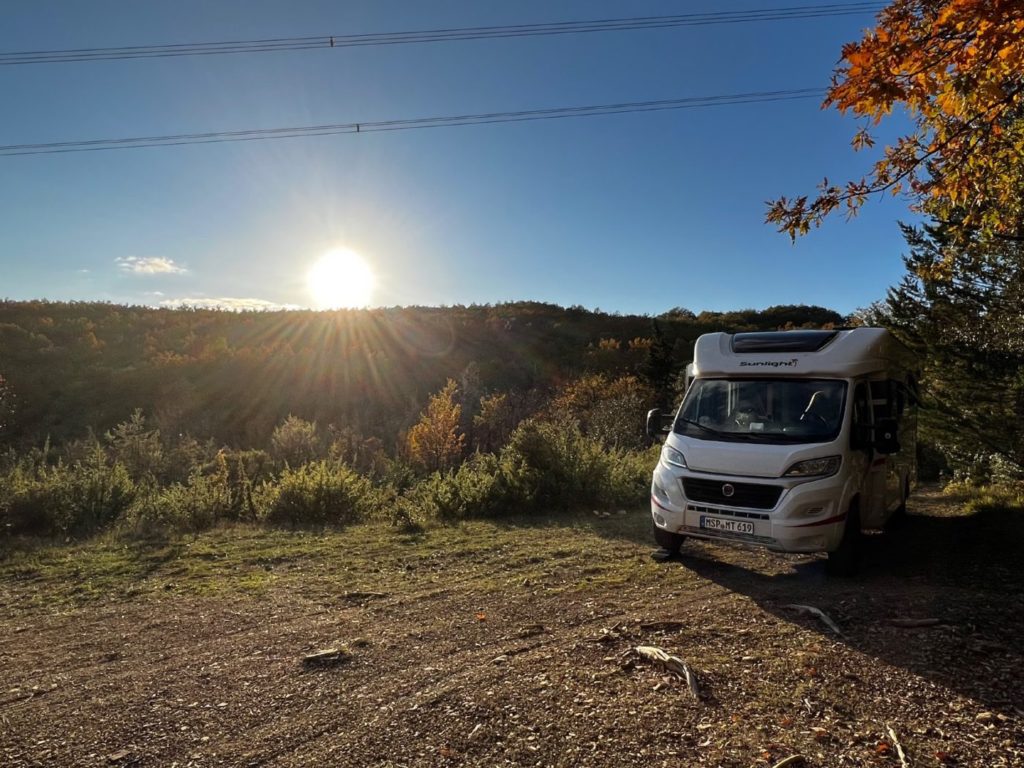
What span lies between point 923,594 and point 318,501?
26.7ft

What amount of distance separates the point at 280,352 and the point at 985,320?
35294 millimetres

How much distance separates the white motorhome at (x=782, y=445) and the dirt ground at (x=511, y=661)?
0.55 meters

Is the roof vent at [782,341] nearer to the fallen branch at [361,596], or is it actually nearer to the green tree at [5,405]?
the fallen branch at [361,596]

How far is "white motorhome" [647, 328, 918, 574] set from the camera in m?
A: 5.64

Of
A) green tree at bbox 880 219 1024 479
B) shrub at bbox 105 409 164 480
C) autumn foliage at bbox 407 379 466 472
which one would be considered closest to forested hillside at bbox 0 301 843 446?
autumn foliage at bbox 407 379 466 472

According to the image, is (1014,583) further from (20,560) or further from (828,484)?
(20,560)

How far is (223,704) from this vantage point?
3.54m

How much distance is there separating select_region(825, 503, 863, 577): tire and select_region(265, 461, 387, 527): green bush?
6.76 m

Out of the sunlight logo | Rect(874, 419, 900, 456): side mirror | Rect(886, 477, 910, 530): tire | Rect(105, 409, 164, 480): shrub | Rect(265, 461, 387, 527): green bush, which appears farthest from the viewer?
Rect(105, 409, 164, 480): shrub

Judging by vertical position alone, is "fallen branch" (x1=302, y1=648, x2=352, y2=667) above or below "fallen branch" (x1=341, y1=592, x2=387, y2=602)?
above

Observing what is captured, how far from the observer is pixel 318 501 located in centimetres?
976

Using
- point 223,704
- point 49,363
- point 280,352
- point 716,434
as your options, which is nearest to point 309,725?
point 223,704

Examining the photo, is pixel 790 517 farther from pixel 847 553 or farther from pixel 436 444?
pixel 436 444

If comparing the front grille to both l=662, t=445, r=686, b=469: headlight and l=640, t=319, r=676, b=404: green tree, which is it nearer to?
l=662, t=445, r=686, b=469: headlight
